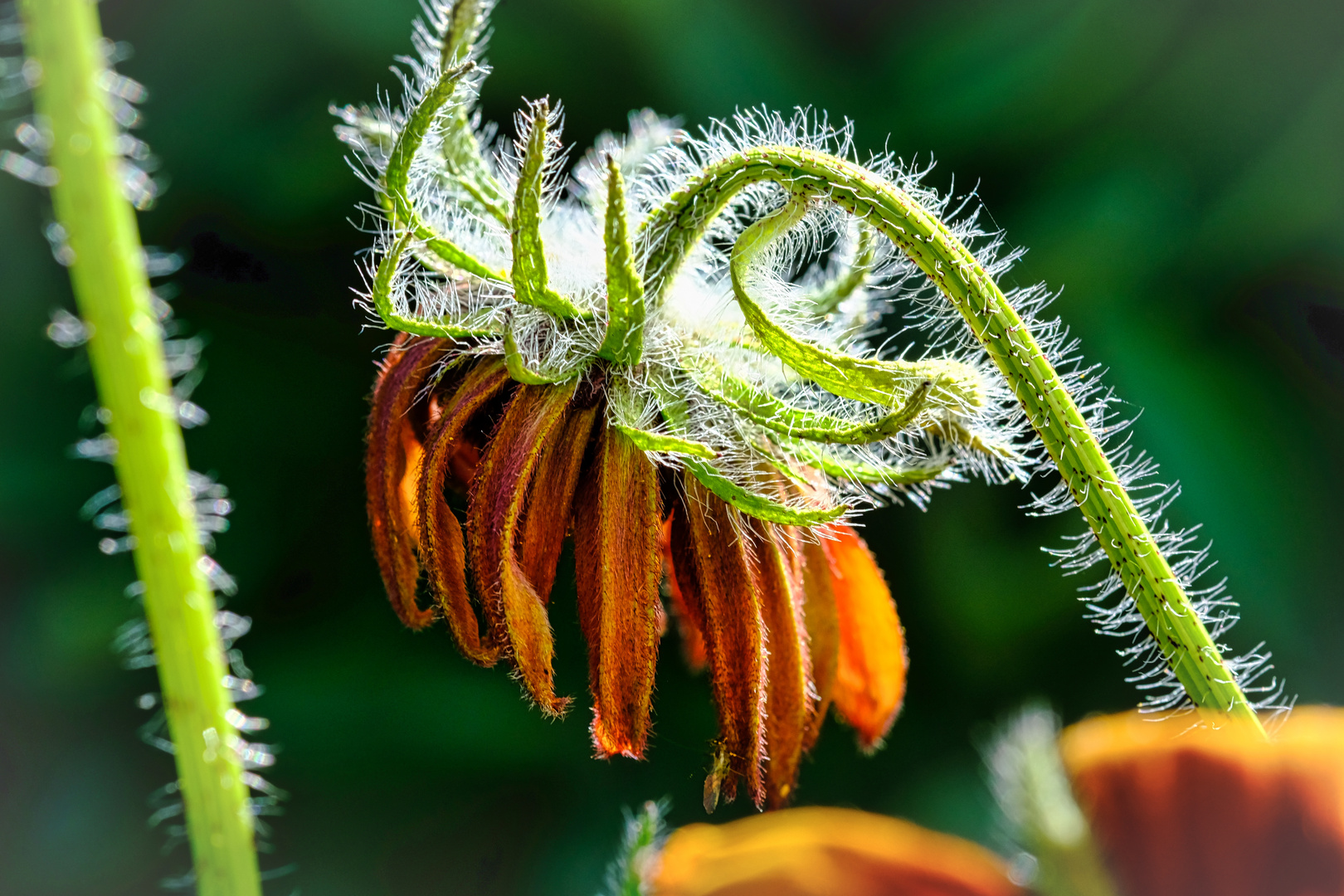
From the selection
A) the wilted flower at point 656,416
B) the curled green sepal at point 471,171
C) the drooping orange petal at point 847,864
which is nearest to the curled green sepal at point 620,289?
the wilted flower at point 656,416

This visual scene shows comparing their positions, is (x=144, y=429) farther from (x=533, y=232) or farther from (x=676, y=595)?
(x=676, y=595)

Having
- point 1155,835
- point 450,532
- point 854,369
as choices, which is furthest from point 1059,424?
point 450,532

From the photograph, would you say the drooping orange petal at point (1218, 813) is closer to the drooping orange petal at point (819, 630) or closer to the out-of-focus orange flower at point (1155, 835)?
the out-of-focus orange flower at point (1155, 835)

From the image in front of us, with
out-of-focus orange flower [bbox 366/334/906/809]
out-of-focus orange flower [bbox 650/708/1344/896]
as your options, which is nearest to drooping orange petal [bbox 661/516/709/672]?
out-of-focus orange flower [bbox 366/334/906/809]

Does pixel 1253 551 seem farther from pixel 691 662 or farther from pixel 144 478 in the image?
pixel 144 478

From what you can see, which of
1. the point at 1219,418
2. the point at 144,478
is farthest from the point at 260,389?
the point at 1219,418

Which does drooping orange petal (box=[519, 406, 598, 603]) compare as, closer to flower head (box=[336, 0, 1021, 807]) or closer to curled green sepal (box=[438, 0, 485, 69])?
flower head (box=[336, 0, 1021, 807])
